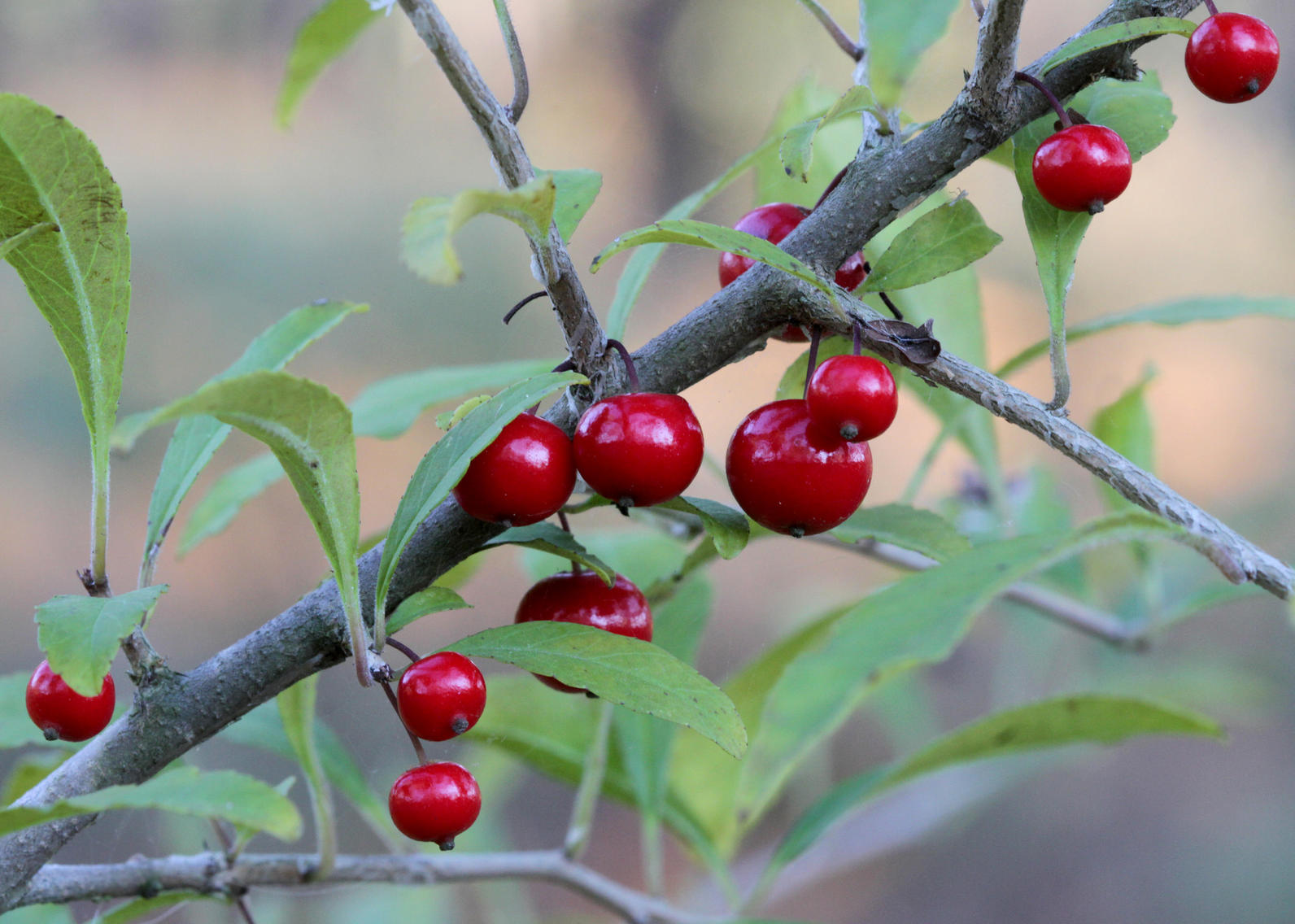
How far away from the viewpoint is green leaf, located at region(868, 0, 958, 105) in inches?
20.7

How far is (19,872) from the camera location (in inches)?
23.5

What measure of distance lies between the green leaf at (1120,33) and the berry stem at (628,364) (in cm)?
28

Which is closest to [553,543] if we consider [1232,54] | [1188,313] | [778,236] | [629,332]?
[778,236]

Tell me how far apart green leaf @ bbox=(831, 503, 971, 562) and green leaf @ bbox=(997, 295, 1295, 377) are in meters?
0.23

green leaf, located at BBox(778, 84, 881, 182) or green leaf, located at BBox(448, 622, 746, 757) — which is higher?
green leaf, located at BBox(778, 84, 881, 182)

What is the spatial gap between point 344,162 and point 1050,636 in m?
3.80

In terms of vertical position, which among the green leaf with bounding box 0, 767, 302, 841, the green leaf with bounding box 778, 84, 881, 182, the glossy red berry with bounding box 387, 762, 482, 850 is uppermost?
the green leaf with bounding box 778, 84, 881, 182

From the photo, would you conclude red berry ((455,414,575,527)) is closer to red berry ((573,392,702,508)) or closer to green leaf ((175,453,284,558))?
red berry ((573,392,702,508))

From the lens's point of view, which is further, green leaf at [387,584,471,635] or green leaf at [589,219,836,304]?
green leaf at [387,584,471,635]

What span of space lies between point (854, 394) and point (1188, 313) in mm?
624

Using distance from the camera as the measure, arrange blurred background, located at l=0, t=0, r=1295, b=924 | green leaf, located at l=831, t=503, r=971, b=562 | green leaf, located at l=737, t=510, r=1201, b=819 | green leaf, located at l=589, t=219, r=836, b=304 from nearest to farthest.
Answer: green leaf, located at l=737, t=510, r=1201, b=819
green leaf, located at l=589, t=219, r=836, b=304
green leaf, located at l=831, t=503, r=971, b=562
blurred background, located at l=0, t=0, r=1295, b=924

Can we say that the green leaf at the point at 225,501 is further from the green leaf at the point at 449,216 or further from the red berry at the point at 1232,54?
the red berry at the point at 1232,54

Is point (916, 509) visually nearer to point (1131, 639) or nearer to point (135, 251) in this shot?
point (1131, 639)

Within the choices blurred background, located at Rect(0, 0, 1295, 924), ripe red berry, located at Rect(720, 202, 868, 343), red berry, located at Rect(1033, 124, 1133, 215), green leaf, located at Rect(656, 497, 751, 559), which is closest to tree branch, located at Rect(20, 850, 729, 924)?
green leaf, located at Rect(656, 497, 751, 559)
